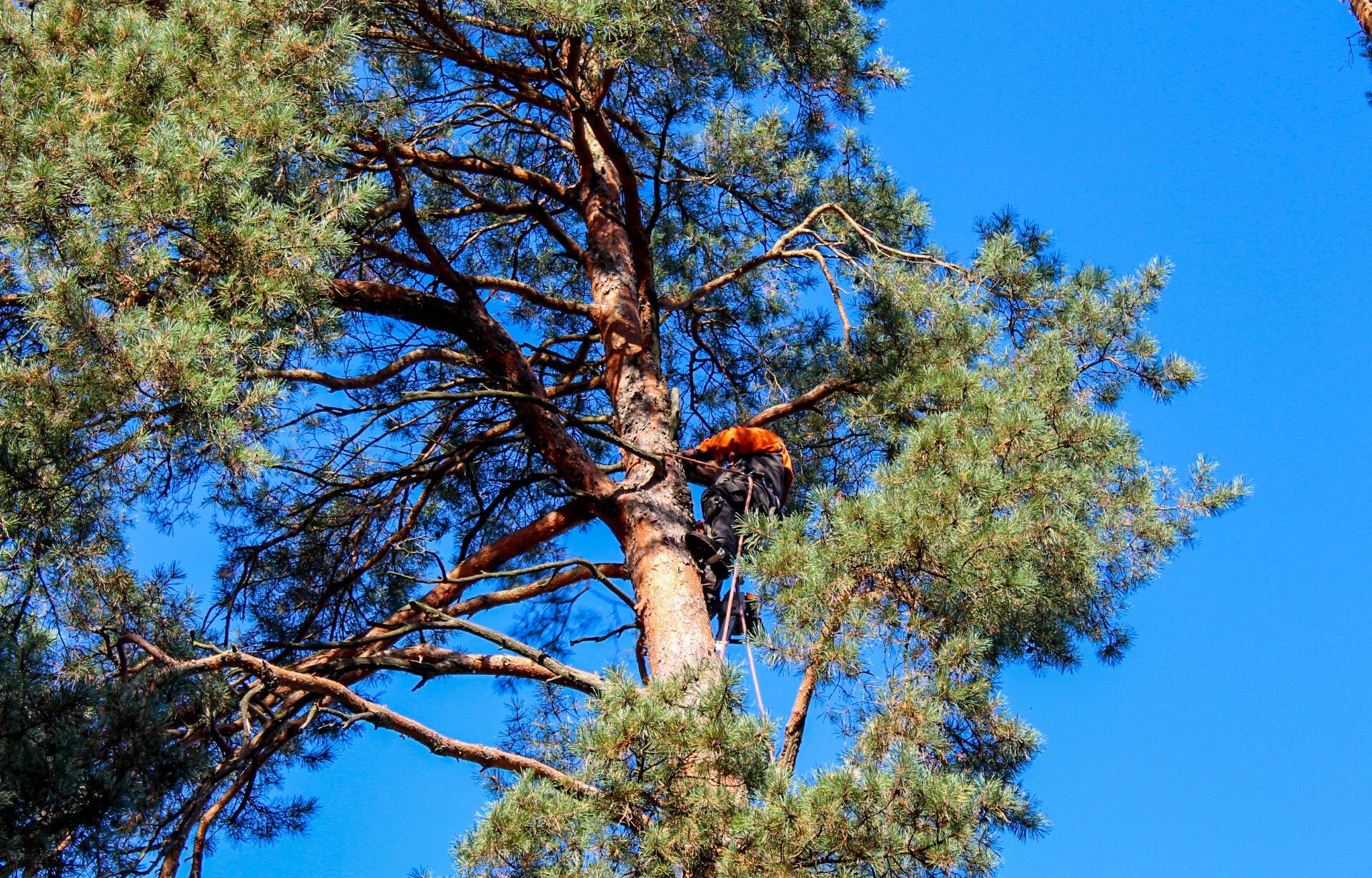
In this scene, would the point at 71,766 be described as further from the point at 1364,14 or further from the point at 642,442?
the point at 1364,14

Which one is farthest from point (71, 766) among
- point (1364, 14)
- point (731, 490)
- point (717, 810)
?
point (1364, 14)

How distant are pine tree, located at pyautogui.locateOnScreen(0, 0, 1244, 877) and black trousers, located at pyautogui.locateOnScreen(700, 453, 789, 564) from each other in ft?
0.74

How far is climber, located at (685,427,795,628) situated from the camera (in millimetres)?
4211

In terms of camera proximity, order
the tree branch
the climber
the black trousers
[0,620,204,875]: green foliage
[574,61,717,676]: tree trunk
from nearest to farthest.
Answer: [0,620,204,875]: green foliage → the tree branch → [574,61,717,676]: tree trunk → the climber → the black trousers

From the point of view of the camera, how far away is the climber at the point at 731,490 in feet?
13.8

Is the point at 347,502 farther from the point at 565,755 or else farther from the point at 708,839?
the point at 708,839

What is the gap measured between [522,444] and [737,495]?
55.6 inches

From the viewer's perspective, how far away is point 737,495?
14.7 ft

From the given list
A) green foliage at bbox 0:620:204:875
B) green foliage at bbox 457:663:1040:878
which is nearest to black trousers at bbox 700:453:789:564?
green foliage at bbox 457:663:1040:878

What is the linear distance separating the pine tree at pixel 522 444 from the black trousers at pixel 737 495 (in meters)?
0.23

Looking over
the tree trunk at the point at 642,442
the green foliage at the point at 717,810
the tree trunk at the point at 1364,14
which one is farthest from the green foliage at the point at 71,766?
the tree trunk at the point at 1364,14

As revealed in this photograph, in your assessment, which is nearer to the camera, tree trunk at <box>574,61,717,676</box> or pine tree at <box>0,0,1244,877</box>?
pine tree at <box>0,0,1244,877</box>

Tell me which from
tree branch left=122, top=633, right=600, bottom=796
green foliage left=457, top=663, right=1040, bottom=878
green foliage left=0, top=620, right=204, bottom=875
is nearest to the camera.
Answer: green foliage left=457, top=663, right=1040, bottom=878

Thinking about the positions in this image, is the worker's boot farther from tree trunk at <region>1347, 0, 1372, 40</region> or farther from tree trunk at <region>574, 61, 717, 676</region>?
tree trunk at <region>1347, 0, 1372, 40</region>
